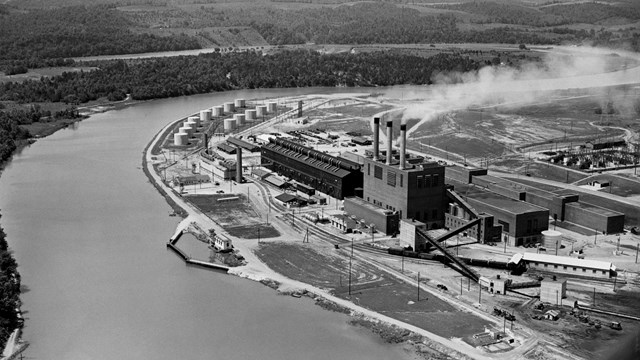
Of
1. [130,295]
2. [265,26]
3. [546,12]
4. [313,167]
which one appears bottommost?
[130,295]

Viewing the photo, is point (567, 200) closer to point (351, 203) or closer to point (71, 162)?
point (351, 203)

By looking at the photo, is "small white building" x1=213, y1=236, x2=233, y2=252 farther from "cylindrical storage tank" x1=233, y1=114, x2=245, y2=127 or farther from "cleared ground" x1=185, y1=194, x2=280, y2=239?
"cylindrical storage tank" x1=233, y1=114, x2=245, y2=127

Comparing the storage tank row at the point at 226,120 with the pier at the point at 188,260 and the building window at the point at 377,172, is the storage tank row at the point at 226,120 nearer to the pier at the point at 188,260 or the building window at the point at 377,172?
the building window at the point at 377,172

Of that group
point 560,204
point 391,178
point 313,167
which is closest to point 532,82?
point 313,167

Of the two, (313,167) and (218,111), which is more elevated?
(313,167)

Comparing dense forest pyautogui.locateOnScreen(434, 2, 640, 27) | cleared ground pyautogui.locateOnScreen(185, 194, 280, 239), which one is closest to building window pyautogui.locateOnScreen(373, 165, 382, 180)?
cleared ground pyautogui.locateOnScreen(185, 194, 280, 239)

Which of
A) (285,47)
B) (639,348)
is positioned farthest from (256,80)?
(639,348)


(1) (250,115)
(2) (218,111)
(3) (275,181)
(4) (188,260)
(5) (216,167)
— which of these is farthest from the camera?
(2) (218,111)

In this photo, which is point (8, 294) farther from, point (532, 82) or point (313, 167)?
point (532, 82)
